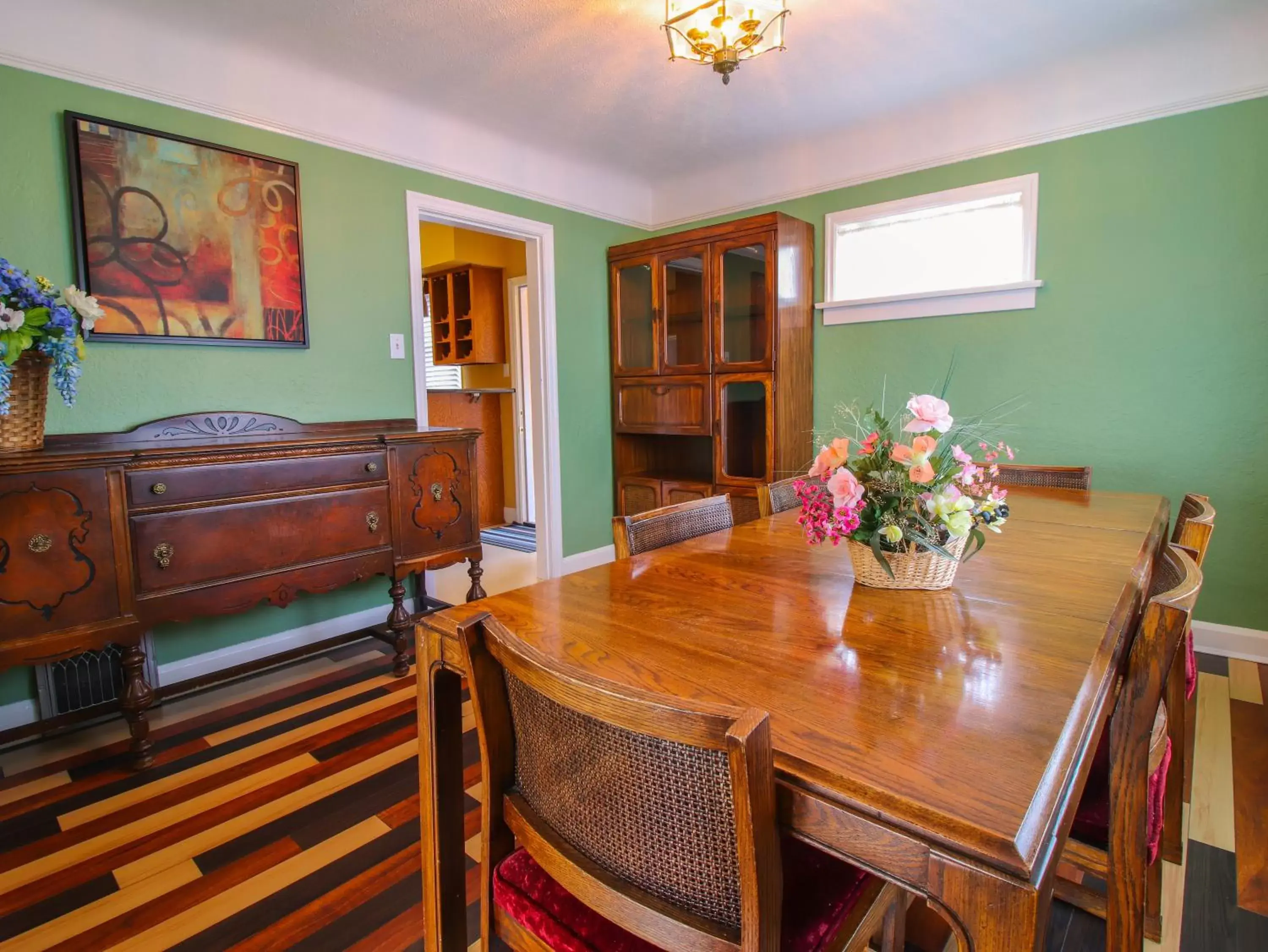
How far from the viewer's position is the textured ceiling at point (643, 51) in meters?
2.36

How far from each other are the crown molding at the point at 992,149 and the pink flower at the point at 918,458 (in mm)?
2571

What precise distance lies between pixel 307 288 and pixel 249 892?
2.25 metres

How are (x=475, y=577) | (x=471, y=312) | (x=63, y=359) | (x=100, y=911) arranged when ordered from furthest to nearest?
(x=471, y=312)
(x=475, y=577)
(x=63, y=359)
(x=100, y=911)

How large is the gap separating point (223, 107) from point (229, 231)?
475 mm

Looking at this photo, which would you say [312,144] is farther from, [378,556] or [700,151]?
[700,151]

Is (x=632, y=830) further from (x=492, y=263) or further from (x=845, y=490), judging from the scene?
(x=492, y=263)

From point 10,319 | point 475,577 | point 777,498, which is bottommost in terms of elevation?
point 475,577

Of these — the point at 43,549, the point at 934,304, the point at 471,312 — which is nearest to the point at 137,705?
the point at 43,549

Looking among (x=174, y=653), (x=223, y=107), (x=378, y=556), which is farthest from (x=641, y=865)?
(x=223, y=107)

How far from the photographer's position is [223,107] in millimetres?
2570

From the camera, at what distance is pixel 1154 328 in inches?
110

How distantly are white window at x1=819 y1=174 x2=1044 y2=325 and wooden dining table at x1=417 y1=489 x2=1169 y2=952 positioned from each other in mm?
1875

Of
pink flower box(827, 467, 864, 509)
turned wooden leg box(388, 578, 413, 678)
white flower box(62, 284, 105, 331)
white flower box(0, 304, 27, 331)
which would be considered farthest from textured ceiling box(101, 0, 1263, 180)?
turned wooden leg box(388, 578, 413, 678)

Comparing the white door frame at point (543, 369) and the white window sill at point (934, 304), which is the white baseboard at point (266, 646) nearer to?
the white door frame at point (543, 369)
